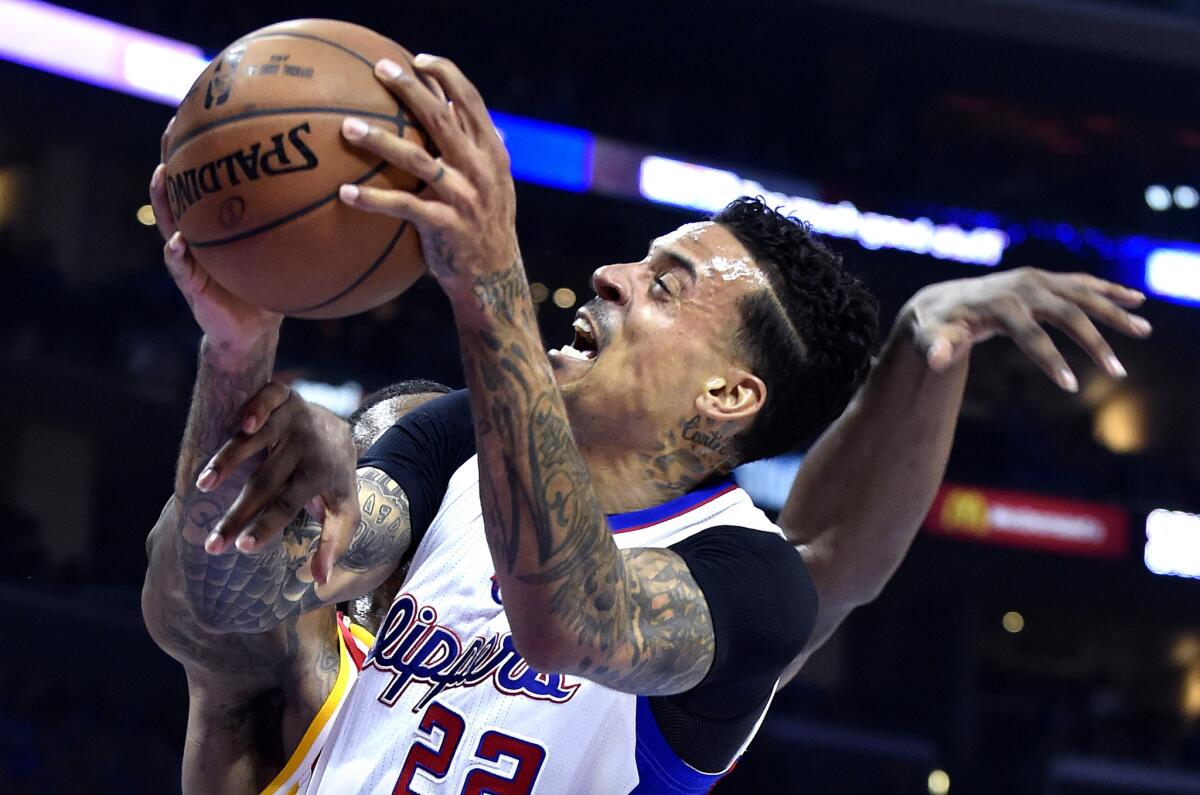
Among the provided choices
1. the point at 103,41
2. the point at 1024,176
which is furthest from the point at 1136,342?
the point at 103,41

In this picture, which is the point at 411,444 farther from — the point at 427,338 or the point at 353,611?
the point at 427,338

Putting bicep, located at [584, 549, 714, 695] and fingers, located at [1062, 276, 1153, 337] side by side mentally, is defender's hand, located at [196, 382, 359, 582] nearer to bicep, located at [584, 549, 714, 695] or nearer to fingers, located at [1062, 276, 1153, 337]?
bicep, located at [584, 549, 714, 695]

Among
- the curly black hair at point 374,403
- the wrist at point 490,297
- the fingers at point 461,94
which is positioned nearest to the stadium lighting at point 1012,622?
the curly black hair at point 374,403

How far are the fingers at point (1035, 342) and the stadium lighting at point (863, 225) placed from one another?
1211 cm

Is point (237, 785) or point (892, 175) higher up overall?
point (892, 175)

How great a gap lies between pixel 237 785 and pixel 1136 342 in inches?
725

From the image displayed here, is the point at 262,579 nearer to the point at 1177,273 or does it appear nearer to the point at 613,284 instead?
the point at 613,284

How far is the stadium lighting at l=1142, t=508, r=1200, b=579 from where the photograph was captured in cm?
1611

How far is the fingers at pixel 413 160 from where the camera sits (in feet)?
5.76

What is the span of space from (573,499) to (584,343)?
92cm

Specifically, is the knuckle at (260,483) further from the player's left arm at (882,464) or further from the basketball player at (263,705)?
the player's left arm at (882,464)

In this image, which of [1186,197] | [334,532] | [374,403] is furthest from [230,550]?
[1186,197]

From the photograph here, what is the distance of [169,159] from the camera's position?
6.70ft

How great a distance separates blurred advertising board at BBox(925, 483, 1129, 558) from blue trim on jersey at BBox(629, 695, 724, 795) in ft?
44.8
